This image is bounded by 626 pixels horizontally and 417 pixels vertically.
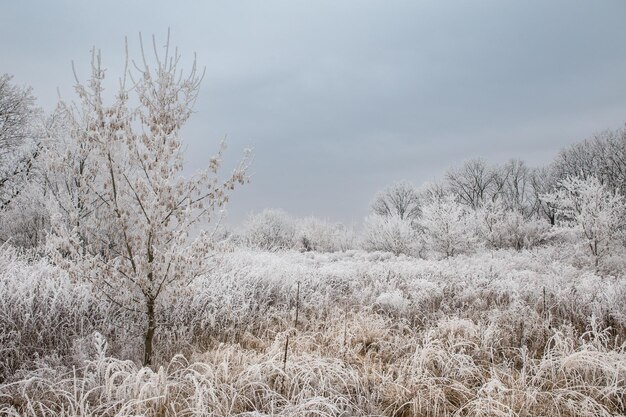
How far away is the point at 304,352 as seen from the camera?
14.2 feet

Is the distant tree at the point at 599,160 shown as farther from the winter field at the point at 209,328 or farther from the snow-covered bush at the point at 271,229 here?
the winter field at the point at 209,328

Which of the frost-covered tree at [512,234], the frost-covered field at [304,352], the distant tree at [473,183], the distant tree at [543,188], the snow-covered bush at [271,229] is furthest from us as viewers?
the distant tree at [473,183]

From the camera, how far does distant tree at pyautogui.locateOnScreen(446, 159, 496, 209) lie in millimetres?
54188

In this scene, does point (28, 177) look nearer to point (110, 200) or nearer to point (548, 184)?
point (110, 200)

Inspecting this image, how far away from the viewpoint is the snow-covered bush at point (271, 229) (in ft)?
128

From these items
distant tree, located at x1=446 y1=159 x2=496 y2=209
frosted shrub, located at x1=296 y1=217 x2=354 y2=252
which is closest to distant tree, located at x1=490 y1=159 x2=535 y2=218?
distant tree, located at x1=446 y1=159 x2=496 y2=209

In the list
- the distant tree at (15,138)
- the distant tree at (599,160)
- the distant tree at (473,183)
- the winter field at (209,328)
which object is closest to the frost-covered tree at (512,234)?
the distant tree at (599,160)

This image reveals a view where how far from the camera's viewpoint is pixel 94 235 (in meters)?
3.97

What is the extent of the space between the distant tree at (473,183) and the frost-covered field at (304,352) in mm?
48626

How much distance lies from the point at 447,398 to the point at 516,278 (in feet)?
27.4

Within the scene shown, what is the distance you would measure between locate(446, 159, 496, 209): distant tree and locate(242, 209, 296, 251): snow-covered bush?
1034 inches

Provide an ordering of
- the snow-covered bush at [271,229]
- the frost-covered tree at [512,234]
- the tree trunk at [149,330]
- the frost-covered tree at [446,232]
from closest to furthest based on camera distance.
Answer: the tree trunk at [149,330] < the frost-covered tree at [446,232] < the frost-covered tree at [512,234] < the snow-covered bush at [271,229]

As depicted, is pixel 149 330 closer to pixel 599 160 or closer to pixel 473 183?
pixel 599 160

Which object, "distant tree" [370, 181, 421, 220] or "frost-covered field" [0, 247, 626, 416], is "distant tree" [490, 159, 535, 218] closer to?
"distant tree" [370, 181, 421, 220]
